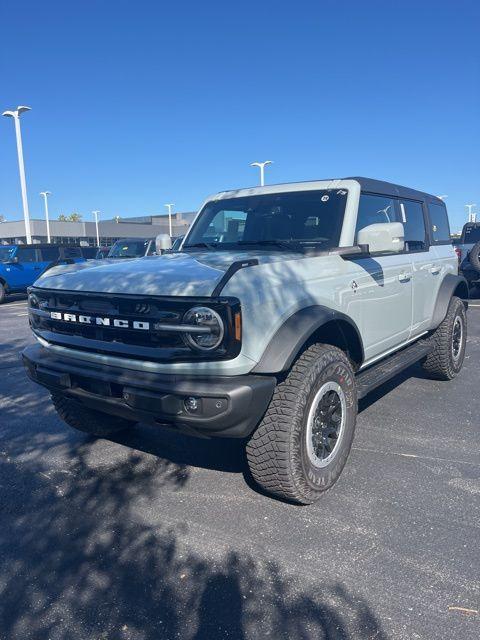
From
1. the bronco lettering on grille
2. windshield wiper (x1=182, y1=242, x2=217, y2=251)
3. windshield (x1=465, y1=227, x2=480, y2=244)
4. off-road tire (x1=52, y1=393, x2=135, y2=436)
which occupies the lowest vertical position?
off-road tire (x1=52, y1=393, x2=135, y2=436)

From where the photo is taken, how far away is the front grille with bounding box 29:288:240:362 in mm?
2600

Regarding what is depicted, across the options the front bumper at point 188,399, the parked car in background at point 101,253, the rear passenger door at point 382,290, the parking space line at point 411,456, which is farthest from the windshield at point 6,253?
the parking space line at point 411,456

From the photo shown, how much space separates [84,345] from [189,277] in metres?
0.86

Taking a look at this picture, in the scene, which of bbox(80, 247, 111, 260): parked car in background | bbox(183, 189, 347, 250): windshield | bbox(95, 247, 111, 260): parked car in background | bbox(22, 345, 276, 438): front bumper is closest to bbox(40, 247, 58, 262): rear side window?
bbox(80, 247, 111, 260): parked car in background

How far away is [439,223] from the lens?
586 cm

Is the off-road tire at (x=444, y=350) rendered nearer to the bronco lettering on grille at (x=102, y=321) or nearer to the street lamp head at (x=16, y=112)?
the bronco lettering on grille at (x=102, y=321)

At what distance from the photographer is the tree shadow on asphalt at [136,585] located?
2082mm

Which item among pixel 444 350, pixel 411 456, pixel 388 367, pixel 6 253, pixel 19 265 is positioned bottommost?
pixel 411 456

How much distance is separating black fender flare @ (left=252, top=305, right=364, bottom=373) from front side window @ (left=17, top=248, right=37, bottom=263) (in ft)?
51.4

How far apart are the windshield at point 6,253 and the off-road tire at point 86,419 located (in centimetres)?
1397

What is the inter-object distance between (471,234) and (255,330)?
48.1 ft

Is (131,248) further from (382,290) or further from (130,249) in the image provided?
(382,290)

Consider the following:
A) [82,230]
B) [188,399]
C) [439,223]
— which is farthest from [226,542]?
[82,230]

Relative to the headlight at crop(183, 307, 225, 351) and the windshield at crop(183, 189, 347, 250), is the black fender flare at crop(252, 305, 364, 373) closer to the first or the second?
the headlight at crop(183, 307, 225, 351)
